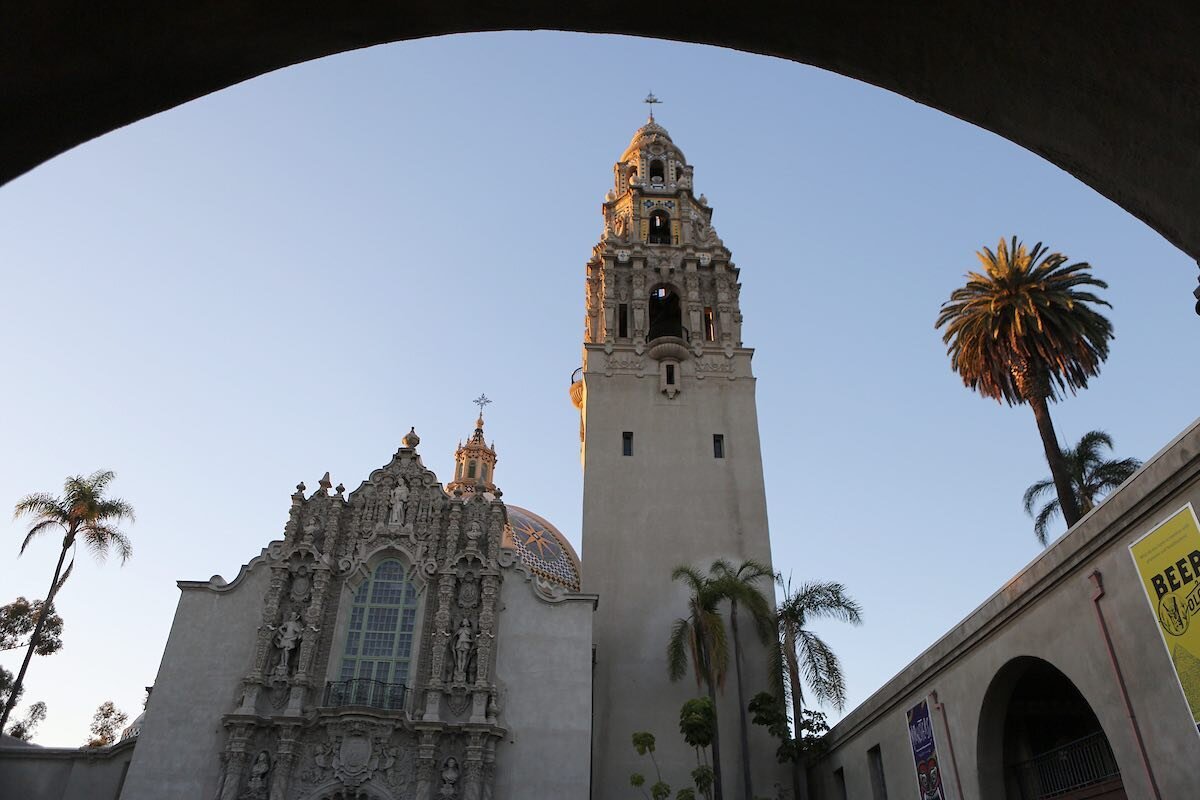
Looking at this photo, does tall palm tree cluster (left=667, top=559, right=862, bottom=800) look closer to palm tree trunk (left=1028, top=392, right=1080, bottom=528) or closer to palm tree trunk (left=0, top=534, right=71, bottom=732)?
palm tree trunk (left=1028, top=392, right=1080, bottom=528)

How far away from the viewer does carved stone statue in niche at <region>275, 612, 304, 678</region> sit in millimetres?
29922

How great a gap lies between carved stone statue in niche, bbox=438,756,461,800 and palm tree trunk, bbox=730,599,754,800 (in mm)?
9021

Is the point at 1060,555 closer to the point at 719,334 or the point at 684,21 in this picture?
the point at 684,21

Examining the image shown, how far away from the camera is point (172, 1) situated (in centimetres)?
296

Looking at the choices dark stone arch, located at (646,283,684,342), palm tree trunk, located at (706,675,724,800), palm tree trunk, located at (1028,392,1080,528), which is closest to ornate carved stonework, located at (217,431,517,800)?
palm tree trunk, located at (706,675,724,800)

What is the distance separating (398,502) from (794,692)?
49.5 feet

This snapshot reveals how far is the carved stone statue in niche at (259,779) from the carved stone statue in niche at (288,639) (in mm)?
2707

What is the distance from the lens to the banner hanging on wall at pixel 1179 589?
13.6 m

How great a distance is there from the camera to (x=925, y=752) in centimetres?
2250

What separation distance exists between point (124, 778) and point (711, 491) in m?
22.6

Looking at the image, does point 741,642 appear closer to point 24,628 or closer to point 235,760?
point 235,760

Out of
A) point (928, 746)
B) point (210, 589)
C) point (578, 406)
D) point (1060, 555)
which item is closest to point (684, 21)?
point (1060, 555)

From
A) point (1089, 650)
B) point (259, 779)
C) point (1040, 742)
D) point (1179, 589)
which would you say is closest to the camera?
point (1179, 589)

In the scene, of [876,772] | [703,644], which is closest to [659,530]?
[703,644]
